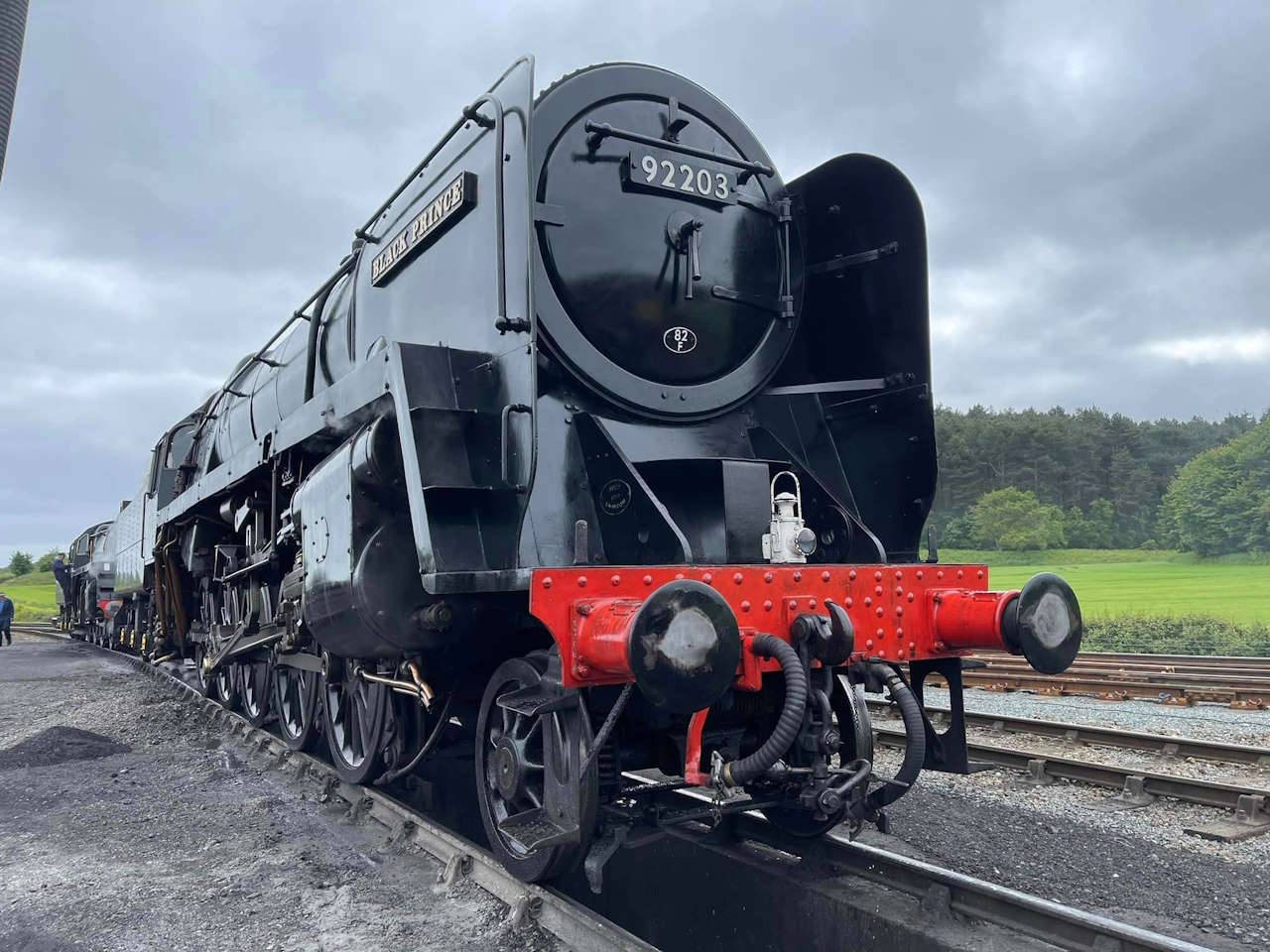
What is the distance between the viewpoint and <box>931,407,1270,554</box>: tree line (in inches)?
1264

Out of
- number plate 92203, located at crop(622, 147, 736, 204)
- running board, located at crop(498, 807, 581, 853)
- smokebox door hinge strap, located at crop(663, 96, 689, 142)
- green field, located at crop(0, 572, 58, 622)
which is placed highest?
smokebox door hinge strap, located at crop(663, 96, 689, 142)

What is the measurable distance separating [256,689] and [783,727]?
6.03m

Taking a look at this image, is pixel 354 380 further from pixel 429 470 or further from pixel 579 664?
pixel 579 664

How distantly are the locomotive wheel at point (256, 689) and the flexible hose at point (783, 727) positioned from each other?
17.0 feet

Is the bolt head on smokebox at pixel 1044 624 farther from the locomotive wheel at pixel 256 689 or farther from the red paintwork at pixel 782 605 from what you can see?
the locomotive wheel at pixel 256 689

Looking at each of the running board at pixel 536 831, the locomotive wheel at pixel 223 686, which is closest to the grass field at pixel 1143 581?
the locomotive wheel at pixel 223 686

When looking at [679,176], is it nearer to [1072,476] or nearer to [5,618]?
[5,618]

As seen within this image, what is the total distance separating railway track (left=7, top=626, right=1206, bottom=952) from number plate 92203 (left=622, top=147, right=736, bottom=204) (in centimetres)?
283

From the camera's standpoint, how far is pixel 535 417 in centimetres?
334

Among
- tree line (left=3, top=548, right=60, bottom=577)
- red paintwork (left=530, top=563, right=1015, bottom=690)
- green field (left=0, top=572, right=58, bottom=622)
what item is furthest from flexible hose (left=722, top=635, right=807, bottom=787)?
tree line (left=3, top=548, right=60, bottom=577)

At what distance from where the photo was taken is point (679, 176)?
411 centimetres

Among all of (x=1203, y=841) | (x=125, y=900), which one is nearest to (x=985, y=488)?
Result: (x=1203, y=841)

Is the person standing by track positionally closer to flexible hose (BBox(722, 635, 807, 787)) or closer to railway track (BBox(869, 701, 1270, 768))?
railway track (BBox(869, 701, 1270, 768))

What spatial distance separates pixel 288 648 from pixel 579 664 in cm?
336
